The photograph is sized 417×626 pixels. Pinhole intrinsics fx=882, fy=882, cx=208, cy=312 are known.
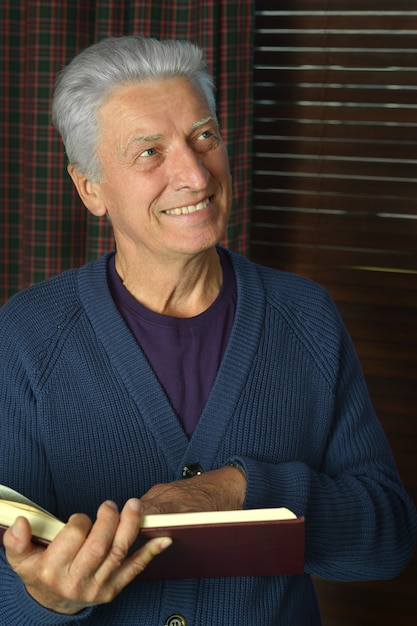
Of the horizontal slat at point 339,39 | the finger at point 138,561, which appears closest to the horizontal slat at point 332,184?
the horizontal slat at point 339,39

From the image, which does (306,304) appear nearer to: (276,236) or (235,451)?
(235,451)

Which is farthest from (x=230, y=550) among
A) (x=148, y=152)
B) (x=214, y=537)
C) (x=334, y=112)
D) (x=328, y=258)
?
(x=334, y=112)

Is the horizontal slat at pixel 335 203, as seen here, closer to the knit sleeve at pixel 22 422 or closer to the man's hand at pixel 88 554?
the knit sleeve at pixel 22 422

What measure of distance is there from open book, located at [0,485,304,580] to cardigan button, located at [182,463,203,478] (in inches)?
11.4

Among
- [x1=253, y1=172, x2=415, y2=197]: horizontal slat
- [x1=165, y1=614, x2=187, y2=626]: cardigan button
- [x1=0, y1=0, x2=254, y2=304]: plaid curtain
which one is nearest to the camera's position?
[x1=165, y1=614, x2=187, y2=626]: cardigan button

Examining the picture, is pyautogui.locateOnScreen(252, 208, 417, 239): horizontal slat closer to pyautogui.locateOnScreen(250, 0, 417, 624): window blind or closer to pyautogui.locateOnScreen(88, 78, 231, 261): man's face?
pyautogui.locateOnScreen(250, 0, 417, 624): window blind

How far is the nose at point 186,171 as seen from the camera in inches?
62.4

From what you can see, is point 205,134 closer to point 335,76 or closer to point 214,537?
point 214,537

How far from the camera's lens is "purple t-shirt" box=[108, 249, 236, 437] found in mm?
1626

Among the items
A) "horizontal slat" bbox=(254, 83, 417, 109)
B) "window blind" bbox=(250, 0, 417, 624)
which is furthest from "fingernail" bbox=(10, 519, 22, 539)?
"horizontal slat" bbox=(254, 83, 417, 109)

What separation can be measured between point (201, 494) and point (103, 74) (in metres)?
0.78

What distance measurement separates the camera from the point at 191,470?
1555mm

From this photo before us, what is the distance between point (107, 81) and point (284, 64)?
3.44ft

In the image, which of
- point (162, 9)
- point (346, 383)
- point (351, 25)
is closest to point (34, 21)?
Result: point (162, 9)
